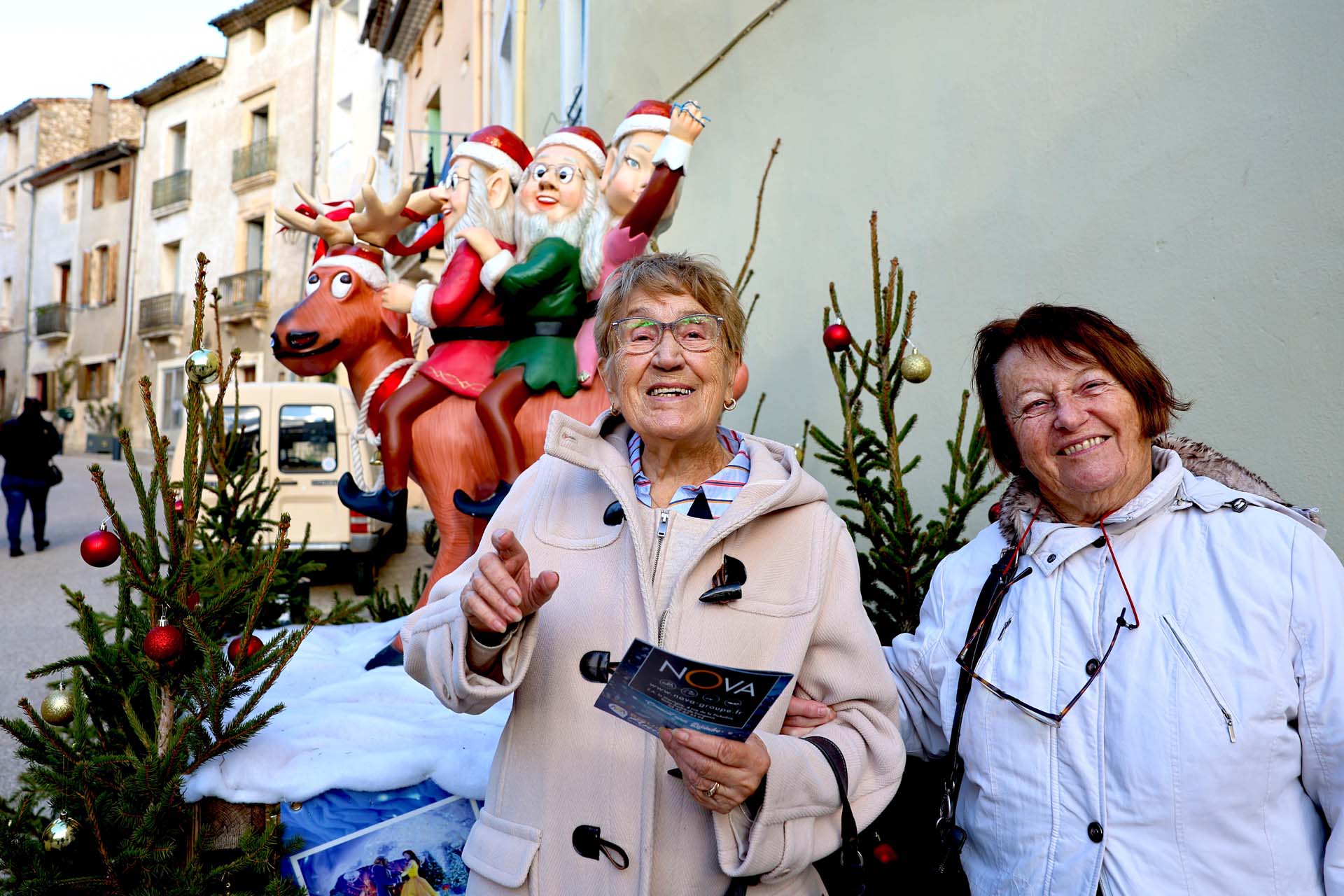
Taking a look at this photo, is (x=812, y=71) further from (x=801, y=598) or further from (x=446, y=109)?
(x=446, y=109)

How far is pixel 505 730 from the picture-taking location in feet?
6.22

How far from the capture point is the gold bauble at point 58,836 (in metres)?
2.20

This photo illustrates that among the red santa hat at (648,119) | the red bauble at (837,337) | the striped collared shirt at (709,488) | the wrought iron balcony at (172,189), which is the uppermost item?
the wrought iron balcony at (172,189)

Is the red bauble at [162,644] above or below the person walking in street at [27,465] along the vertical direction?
below

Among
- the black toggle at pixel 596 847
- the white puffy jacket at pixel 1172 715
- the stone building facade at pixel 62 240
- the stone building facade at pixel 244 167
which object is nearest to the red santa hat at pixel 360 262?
the black toggle at pixel 596 847

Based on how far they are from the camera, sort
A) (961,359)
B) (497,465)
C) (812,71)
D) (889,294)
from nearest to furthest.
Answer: (889,294) < (497,465) < (961,359) < (812,71)

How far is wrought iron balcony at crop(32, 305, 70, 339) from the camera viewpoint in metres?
28.2

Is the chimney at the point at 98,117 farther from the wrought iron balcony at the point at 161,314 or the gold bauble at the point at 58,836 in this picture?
the gold bauble at the point at 58,836

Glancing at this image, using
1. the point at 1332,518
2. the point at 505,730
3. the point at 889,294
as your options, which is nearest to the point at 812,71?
the point at 889,294

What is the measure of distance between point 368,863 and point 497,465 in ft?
4.81

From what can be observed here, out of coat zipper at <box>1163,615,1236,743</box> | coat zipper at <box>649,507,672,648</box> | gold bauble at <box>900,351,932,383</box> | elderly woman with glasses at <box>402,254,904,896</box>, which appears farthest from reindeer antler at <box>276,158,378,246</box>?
coat zipper at <box>1163,615,1236,743</box>

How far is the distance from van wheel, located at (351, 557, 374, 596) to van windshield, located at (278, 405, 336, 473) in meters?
1.26

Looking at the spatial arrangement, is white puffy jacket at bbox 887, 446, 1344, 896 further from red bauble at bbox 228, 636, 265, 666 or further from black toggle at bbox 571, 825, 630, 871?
red bauble at bbox 228, 636, 265, 666

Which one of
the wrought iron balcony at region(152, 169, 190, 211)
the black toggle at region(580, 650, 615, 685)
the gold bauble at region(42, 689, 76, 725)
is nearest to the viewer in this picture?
the black toggle at region(580, 650, 615, 685)
